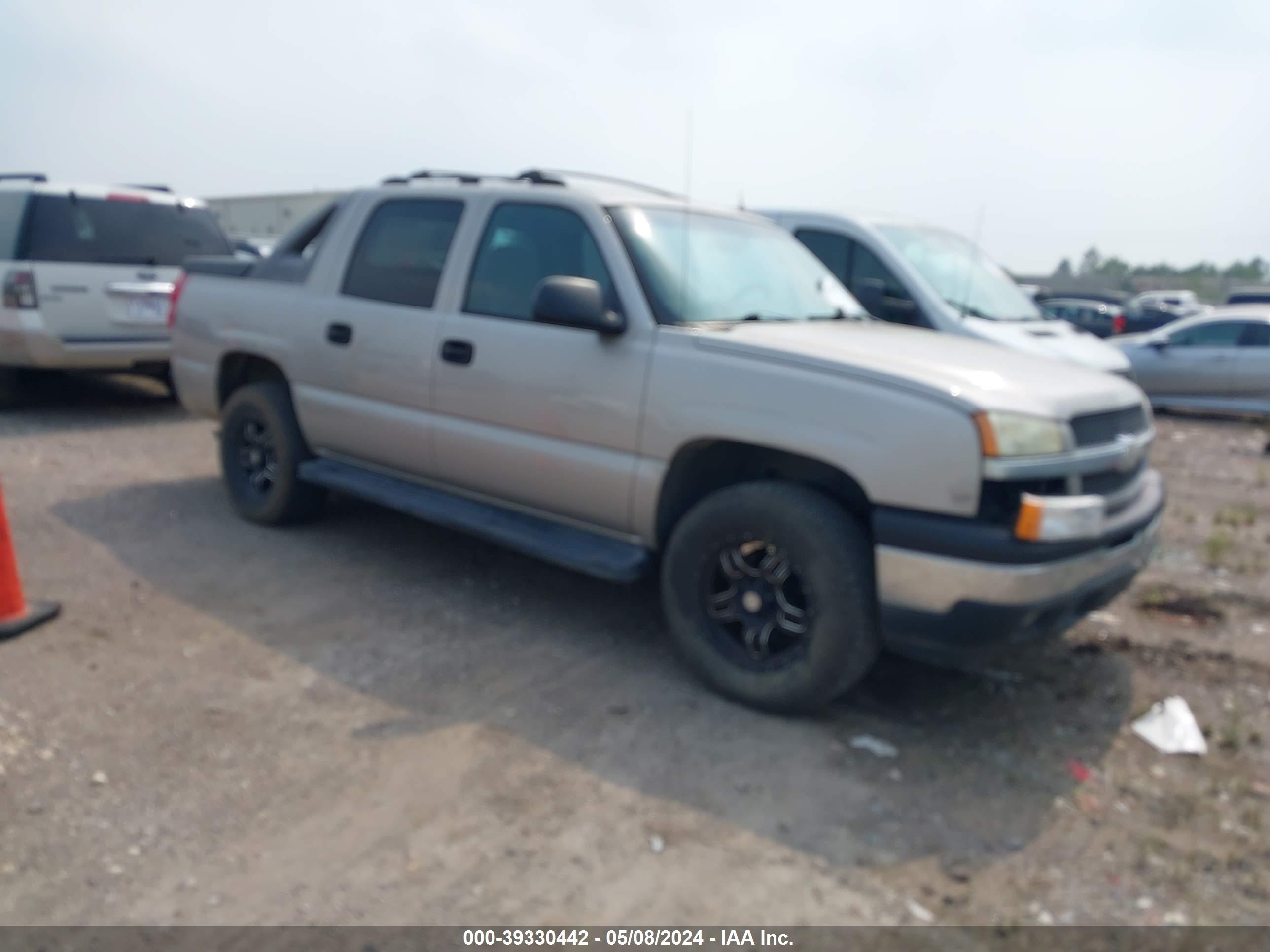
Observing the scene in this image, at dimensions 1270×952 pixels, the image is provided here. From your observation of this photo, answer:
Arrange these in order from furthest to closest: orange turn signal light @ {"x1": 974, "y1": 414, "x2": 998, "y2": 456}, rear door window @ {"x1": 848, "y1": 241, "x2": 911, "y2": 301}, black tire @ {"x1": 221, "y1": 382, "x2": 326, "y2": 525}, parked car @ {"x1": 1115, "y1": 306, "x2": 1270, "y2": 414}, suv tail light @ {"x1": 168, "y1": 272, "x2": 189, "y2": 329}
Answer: parked car @ {"x1": 1115, "y1": 306, "x2": 1270, "y2": 414}, rear door window @ {"x1": 848, "y1": 241, "x2": 911, "y2": 301}, suv tail light @ {"x1": 168, "y1": 272, "x2": 189, "y2": 329}, black tire @ {"x1": 221, "y1": 382, "x2": 326, "y2": 525}, orange turn signal light @ {"x1": 974, "y1": 414, "x2": 998, "y2": 456}

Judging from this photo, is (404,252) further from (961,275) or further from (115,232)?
(961,275)

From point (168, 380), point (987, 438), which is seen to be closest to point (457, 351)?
point (987, 438)

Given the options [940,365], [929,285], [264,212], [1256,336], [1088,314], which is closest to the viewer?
[940,365]

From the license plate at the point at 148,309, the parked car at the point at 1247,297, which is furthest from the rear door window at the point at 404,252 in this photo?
the parked car at the point at 1247,297

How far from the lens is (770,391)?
141 inches

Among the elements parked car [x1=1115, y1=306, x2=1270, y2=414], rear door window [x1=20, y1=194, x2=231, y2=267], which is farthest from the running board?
parked car [x1=1115, y1=306, x2=1270, y2=414]

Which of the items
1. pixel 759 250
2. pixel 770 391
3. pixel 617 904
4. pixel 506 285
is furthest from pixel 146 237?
pixel 617 904

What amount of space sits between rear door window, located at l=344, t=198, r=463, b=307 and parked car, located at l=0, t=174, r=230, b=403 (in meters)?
4.15

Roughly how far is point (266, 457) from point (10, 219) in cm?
422

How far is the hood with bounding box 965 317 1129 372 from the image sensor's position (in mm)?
7371

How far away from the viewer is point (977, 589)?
3.21 meters

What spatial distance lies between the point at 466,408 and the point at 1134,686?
3014 millimetres

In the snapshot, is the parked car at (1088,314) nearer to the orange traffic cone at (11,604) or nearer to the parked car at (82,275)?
the parked car at (82,275)

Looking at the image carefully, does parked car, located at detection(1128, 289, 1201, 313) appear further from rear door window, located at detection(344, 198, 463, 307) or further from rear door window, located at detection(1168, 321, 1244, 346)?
rear door window, located at detection(344, 198, 463, 307)
